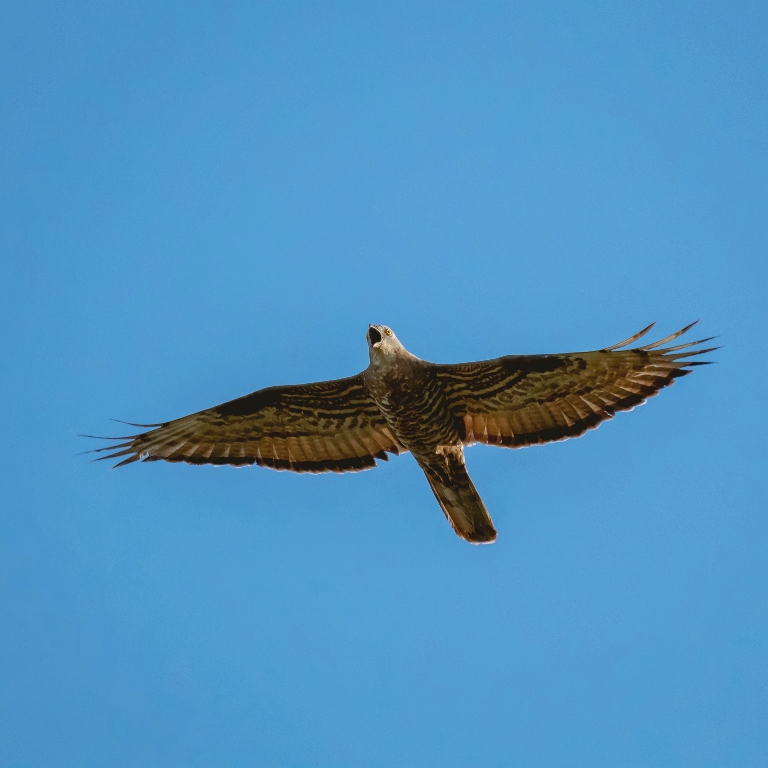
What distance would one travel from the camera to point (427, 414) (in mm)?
12352

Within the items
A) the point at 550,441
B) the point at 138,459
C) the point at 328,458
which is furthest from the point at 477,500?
the point at 138,459

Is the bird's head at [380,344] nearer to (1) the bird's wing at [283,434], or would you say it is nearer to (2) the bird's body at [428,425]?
(2) the bird's body at [428,425]

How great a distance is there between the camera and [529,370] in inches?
485

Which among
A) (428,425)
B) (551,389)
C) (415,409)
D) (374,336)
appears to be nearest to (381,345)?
(374,336)

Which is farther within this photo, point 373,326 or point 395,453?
point 395,453

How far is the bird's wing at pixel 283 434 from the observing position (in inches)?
508

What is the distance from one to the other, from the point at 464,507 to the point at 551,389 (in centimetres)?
160

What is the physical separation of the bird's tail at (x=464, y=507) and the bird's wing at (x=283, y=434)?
77 cm

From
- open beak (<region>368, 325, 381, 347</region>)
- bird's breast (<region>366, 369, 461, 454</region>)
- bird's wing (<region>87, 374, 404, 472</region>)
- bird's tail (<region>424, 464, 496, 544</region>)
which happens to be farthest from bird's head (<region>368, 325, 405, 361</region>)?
bird's tail (<region>424, 464, 496, 544</region>)

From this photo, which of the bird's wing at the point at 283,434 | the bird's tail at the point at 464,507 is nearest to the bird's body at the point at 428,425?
the bird's tail at the point at 464,507

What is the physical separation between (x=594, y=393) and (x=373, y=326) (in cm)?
251

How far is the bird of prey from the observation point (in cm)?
1214

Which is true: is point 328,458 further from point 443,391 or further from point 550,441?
point 550,441

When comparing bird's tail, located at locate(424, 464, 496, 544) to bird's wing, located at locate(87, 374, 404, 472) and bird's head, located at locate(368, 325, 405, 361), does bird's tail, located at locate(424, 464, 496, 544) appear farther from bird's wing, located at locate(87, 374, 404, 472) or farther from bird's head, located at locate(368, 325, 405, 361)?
bird's head, located at locate(368, 325, 405, 361)
